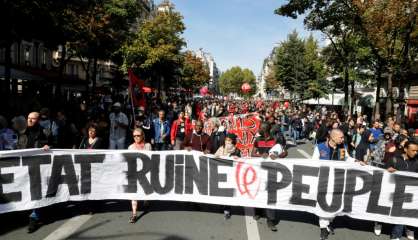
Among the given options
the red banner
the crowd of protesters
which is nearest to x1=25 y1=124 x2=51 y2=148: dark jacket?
the crowd of protesters

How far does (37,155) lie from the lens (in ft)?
20.3

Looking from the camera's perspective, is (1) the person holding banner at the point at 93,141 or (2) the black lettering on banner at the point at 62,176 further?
(1) the person holding banner at the point at 93,141

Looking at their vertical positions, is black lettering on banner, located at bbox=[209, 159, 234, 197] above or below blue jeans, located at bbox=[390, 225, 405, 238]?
above

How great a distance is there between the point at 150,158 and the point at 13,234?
90.0 inches

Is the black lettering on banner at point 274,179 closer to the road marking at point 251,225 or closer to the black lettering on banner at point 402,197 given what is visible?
the road marking at point 251,225

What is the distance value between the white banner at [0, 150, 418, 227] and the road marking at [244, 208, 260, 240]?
0.31 metres

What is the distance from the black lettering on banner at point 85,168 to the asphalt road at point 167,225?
393 millimetres

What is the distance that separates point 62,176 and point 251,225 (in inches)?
123

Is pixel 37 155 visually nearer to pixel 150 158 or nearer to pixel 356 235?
pixel 150 158

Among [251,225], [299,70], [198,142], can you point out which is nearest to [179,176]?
[198,142]

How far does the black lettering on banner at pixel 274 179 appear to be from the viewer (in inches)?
250

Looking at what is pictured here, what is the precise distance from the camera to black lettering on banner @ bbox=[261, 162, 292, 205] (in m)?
6.34

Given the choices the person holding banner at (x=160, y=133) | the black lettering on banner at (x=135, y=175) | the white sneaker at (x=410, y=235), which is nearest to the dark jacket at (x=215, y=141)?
the black lettering on banner at (x=135, y=175)

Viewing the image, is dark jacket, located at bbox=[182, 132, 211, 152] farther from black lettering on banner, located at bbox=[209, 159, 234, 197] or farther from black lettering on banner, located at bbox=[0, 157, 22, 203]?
black lettering on banner, located at bbox=[0, 157, 22, 203]
